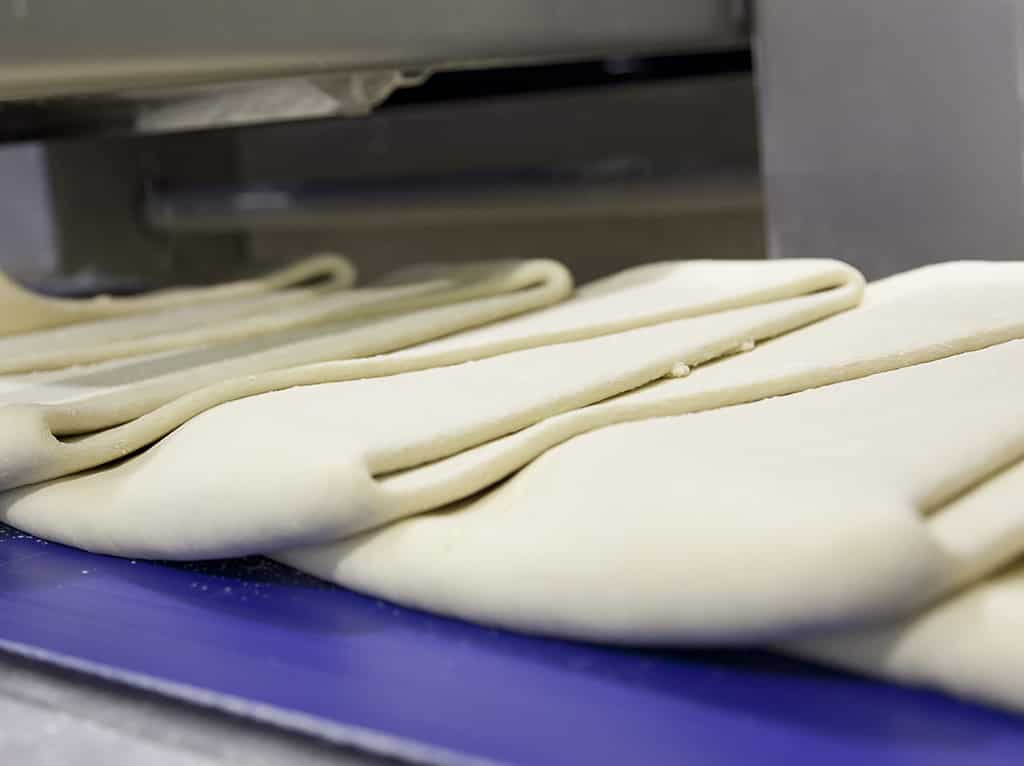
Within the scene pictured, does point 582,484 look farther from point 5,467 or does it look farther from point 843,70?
point 843,70

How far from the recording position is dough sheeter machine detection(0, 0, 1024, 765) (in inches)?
14.7

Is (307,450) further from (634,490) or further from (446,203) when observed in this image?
(446,203)

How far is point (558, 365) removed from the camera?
59 cm

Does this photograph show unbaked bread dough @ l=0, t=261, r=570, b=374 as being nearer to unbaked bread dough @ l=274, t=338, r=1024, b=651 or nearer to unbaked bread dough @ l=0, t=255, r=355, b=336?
unbaked bread dough @ l=0, t=255, r=355, b=336

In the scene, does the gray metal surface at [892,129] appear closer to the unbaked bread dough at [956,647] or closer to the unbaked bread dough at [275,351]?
the unbaked bread dough at [275,351]

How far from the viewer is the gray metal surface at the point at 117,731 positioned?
14.9 inches

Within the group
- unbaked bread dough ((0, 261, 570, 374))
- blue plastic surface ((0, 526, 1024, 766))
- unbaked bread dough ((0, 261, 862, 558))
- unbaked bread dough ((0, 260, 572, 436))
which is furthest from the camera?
unbaked bread dough ((0, 261, 570, 374))

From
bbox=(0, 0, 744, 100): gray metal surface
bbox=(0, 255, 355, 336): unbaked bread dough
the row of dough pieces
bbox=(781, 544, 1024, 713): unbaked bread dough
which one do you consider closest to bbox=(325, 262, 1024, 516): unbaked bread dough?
the row of dough pieces

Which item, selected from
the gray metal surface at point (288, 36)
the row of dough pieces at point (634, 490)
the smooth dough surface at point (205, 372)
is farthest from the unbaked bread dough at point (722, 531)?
the gray metal surface at point (288, 36)

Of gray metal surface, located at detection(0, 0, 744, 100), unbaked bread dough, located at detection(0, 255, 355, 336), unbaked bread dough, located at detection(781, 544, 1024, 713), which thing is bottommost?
unbaked bread dough, located at detection(0, 255, 355, 336)

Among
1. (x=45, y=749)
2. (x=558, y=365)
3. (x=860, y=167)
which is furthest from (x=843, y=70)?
(x=45, y=749)

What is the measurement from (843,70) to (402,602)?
58 cm

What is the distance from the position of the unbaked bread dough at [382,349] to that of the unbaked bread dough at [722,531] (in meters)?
0.11

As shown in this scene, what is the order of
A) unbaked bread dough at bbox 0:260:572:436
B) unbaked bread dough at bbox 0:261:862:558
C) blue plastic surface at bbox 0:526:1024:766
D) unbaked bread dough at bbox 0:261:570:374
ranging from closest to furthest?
1. blue plastic surface at bbox 0:526:1024:766
2. unbaked bread dough at bbox 0:261:862:558
3. unbaked bread dough at bbox 0:260:572:436
4. unbaked bread dough at bbox 0:261:570:374
